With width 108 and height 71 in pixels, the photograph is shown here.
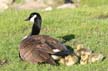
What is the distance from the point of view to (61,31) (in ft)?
Answer: 48.5

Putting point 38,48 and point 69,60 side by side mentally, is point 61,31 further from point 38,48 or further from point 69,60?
point 69,60

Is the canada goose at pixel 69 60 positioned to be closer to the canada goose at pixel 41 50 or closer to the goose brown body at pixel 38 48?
the canada goose at pixel 41 50

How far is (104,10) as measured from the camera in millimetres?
18812

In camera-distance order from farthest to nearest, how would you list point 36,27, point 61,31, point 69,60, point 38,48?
point 61,31, point 36,27, point 38,48, point 69,60

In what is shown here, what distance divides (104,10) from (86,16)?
1536 mm

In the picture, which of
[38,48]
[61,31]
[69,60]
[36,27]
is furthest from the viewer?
[61,31]

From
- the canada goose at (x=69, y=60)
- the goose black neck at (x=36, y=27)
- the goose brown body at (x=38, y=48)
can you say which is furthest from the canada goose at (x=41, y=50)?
the goose black neck at (x=36, y=27)

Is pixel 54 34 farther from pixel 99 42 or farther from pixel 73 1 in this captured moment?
pixel 73 1

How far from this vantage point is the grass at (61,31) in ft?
34.6

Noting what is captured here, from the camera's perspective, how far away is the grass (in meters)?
10.6

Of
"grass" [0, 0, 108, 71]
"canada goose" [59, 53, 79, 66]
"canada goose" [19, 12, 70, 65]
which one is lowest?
"grass" [0, 0, 108, 71]

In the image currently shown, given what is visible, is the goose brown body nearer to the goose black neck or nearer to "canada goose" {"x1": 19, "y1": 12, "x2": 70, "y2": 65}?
"canada goose" {"x1": 19, "y1": 12, "x2": 70, "y2": 65}

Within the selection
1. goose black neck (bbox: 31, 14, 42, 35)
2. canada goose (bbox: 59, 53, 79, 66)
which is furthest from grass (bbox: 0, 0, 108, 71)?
goose black neck (bbox: 31, 14, 42, 35)

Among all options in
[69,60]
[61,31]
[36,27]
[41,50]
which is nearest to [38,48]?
[41,50]
